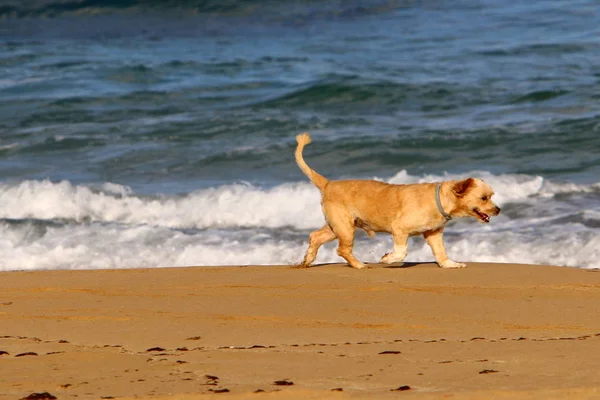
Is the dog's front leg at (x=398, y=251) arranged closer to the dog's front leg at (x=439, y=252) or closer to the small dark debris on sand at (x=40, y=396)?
the dog's front leg at (x=439, y=252)

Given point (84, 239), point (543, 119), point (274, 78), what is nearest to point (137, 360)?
point (84, 239)

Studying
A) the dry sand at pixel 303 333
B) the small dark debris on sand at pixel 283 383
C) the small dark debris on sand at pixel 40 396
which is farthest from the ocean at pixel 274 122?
the small dark debris on sand at pixel 40 396

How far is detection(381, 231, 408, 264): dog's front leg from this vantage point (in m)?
8.33

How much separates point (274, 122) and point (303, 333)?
11717mm

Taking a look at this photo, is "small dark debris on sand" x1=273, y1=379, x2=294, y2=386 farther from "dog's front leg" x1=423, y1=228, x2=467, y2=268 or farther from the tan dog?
"dog's front leg" x1=423, y1=228, x2=467, y2=268

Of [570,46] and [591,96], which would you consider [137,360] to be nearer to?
[591,96]

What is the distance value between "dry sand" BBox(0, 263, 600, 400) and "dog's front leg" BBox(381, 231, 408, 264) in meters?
0.14

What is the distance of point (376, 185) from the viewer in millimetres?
8648

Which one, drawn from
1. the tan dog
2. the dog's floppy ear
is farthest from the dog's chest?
the dog's floppy ear

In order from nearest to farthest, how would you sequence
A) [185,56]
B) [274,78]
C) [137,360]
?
[137,360] < [274,78] < [185,56]

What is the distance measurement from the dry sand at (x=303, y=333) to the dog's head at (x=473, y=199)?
1.68 ft

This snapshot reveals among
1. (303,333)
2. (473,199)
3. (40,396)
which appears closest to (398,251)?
(473,199)

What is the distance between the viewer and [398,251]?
328 inches

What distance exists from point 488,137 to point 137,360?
11.2 meters
